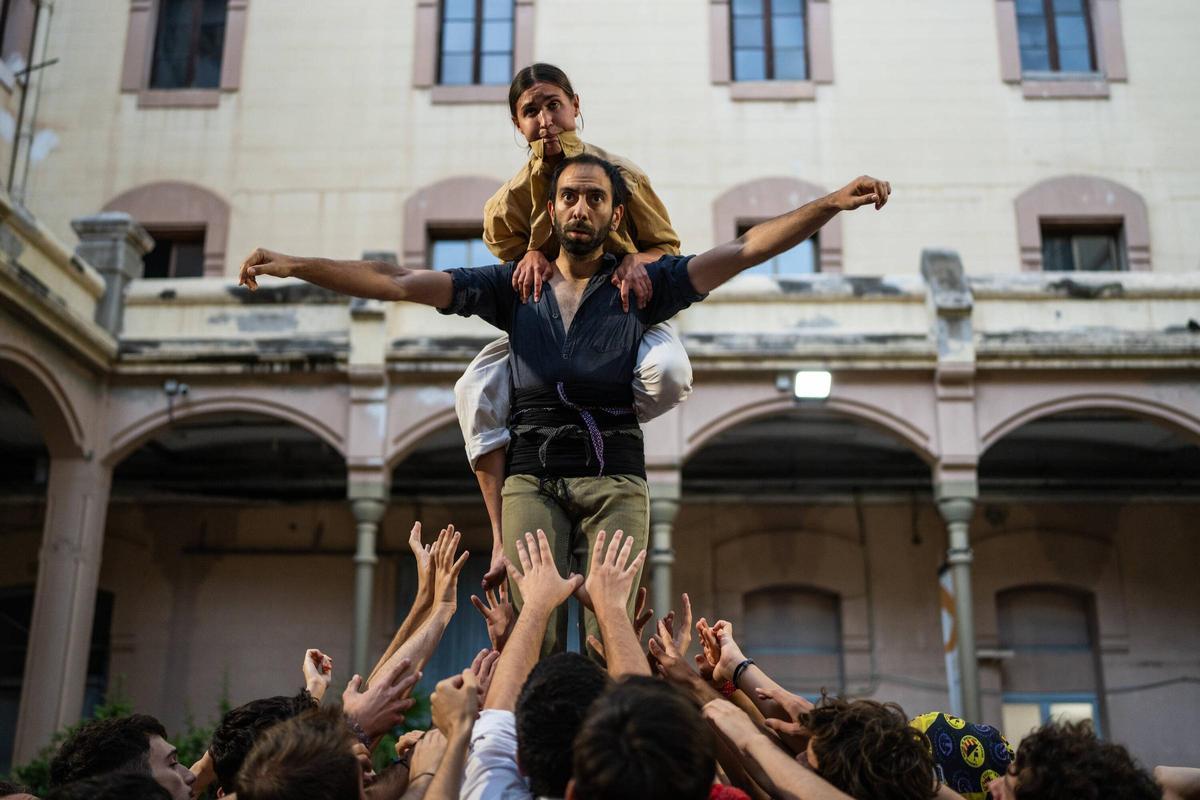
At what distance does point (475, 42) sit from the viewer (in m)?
14.7

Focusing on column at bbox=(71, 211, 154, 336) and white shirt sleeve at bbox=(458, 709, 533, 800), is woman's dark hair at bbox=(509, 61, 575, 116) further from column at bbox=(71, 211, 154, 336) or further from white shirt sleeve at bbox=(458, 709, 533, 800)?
column at bbox=(71, 211, 154, 336)

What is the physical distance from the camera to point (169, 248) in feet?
47.3

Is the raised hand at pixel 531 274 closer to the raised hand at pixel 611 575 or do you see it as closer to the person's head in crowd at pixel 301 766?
the raised hand at pixel 611 575

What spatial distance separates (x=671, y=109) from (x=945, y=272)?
14.6 feet

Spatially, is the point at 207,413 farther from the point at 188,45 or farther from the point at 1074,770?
the point at 1074,770

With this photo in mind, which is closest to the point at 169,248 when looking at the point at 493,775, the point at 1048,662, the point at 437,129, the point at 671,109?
the point at 437,129

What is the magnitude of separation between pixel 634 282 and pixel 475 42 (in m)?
11.8

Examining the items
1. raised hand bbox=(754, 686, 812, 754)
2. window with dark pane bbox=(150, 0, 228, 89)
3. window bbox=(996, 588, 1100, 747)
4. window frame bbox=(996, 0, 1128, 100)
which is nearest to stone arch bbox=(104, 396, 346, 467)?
window with dark pane bbox=(150, 0, 228, 89)

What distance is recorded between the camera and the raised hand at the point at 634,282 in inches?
145

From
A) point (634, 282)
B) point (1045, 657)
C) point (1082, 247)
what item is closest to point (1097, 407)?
point (1082, 247)

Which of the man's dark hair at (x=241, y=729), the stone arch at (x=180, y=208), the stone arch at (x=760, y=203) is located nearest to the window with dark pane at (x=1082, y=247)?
the stone arch at (x=760, y=203)

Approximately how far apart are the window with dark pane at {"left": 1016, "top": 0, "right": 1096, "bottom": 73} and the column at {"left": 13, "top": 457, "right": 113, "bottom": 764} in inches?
444

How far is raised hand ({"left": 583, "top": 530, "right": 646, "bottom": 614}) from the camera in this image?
3.18 metres

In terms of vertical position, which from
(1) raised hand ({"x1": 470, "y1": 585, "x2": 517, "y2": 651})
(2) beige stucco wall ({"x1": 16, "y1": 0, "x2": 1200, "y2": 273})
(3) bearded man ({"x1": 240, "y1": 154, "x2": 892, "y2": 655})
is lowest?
(1) raised hand ({"x1": 470, "y1": 585, "x2": 517, "y2": 651})
